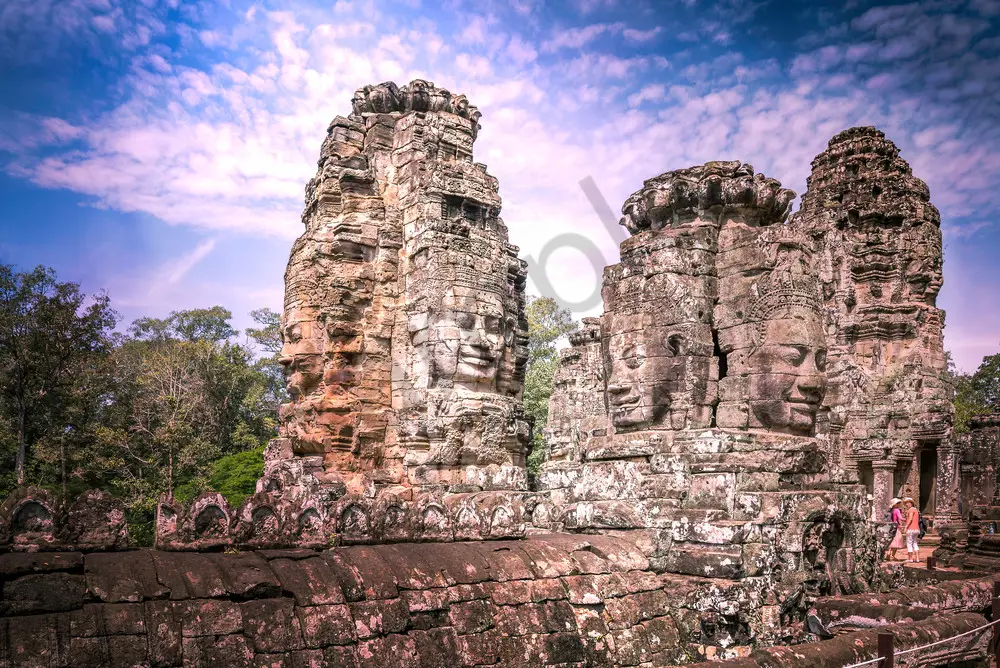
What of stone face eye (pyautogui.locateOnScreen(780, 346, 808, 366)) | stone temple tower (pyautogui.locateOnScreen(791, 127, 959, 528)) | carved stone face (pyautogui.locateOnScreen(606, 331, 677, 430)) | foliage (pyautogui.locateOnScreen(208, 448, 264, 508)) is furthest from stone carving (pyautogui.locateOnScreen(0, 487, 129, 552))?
foliage (pyautogui.locateOnScreen(208, 448, 264, 508))

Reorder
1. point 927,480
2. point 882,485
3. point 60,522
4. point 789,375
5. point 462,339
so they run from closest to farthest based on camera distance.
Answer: point 60,522, point 789,375, point 462,339, point 882,485, point 927,480

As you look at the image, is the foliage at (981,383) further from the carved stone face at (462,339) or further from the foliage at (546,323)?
the carved stone face at (462,339)

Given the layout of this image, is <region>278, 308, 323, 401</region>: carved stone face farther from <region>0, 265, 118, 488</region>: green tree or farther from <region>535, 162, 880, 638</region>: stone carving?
<region>0, 265, 118, 488</region>: green tree

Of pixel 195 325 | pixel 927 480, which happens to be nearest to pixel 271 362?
pixel 195 325

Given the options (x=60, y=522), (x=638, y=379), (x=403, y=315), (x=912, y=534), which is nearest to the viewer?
(x=60, y=522)

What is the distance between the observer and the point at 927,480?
25609 mm

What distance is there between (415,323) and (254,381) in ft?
82.7

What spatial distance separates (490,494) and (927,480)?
938 inches

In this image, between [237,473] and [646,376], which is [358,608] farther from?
[237,473]

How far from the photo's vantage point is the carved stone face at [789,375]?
Result: 7027 millimetres

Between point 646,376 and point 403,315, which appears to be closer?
point 646,376

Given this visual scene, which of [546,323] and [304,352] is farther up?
[546,323]

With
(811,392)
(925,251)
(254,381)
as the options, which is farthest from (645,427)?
(254,381)

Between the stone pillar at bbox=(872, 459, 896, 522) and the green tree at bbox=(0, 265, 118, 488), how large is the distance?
24243 millimetres
